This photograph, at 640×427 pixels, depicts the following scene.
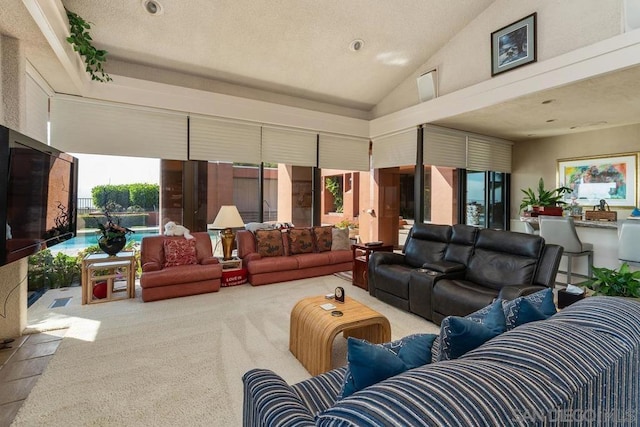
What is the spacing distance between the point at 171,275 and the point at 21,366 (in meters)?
1.62

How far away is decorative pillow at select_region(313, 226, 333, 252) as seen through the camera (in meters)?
5.39

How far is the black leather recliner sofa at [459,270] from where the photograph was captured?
2832 millimetres

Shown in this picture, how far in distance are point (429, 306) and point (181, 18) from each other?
454 centimetres

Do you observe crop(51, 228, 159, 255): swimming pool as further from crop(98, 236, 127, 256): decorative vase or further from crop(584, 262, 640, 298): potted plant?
crop(584, 262, 640, 298): potted plant

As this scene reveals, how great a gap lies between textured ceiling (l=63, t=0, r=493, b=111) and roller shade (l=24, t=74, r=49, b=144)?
98 centimetres

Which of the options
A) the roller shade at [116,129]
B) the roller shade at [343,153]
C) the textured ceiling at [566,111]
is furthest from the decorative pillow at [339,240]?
the roller shade at [116,129]

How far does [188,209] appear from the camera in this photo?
4918 mm

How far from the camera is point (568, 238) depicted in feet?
13.9

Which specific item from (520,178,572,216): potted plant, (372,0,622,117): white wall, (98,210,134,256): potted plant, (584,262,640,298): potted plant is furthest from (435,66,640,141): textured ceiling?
(98,210,134,256): potted plant

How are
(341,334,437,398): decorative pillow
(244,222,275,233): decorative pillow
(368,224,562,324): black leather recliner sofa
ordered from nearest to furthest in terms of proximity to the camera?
(341,334,437,398): decorative pillow
(368,224,562,324): black leather recliner sofa
(244,222,275,233): decorative pillow

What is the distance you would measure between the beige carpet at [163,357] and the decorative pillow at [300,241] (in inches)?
45.2

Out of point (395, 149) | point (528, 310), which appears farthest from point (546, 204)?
point (528, 310)

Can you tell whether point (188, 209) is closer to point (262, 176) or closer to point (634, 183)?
point (262, 176)

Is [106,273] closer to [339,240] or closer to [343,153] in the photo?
[339,240]
